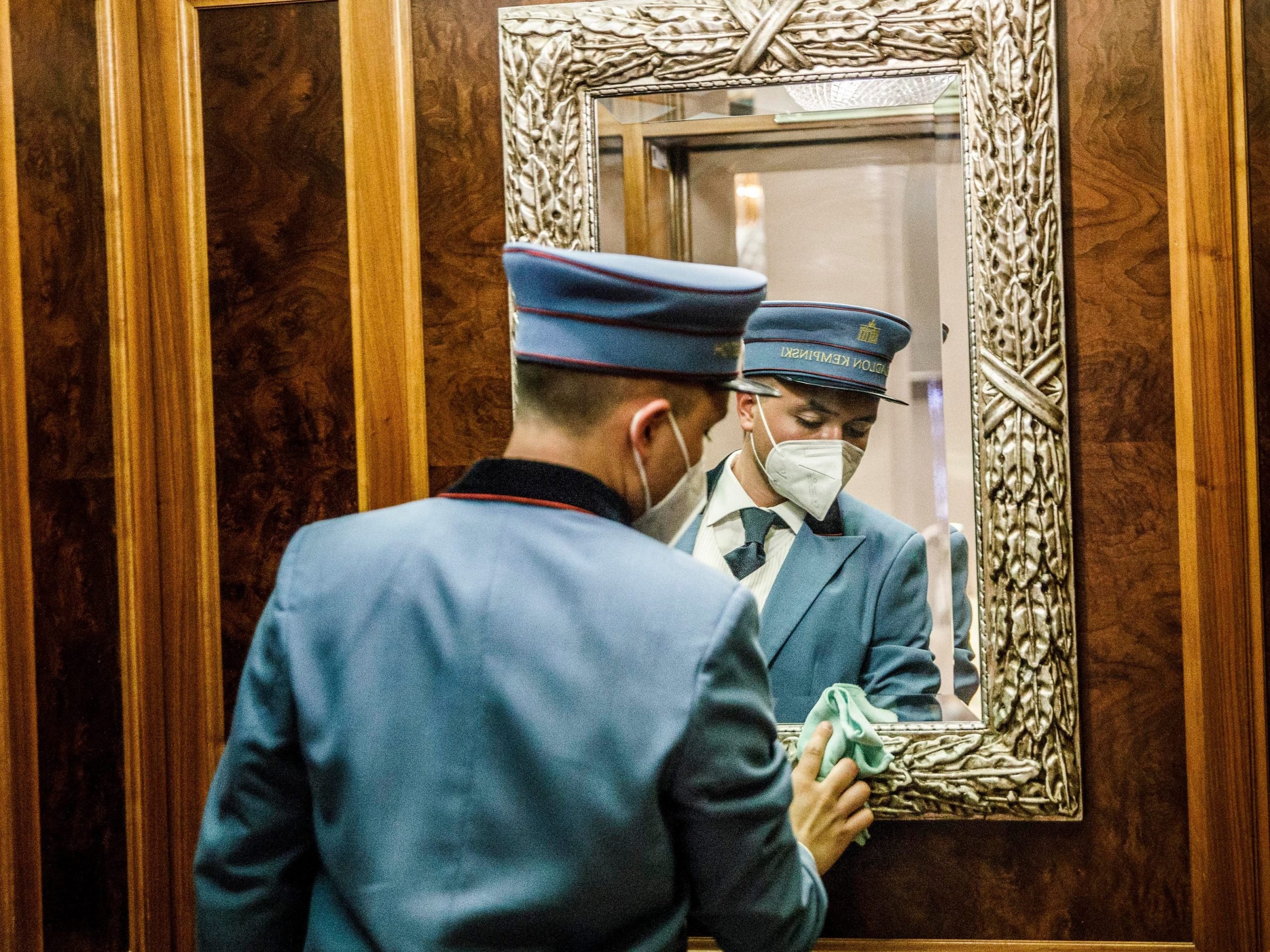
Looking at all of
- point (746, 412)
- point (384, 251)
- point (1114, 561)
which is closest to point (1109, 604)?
point (1114, 561)

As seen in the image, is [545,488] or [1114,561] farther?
[1114,561]

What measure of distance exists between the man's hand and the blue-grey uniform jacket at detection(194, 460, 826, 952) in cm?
46

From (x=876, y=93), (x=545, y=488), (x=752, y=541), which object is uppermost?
(x=876, y=93)

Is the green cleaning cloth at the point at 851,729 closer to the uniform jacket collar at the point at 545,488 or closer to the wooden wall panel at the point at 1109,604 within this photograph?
the wooden wall panel at the point at 1109,604

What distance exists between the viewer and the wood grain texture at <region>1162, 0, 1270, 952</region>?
58.4 inches

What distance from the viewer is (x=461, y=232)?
5.33 feet

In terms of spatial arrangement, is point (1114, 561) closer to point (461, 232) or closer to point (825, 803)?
point (825, 803)

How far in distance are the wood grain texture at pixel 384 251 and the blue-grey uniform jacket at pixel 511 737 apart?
66 centimetres

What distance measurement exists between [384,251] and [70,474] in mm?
549

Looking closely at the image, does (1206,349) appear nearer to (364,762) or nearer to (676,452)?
(676,452)

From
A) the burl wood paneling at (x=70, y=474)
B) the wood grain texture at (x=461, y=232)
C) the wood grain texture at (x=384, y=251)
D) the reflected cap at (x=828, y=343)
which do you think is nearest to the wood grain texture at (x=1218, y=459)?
the reflected cap at (x=828, y=343)

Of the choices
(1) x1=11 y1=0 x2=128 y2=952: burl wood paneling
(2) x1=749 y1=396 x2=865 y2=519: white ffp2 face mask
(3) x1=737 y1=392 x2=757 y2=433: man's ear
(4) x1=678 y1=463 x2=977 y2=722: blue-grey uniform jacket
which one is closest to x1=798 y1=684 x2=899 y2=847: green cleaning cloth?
(4) x1=678 y1=463 x2=977 y2=722: blue-grey uniform jacket

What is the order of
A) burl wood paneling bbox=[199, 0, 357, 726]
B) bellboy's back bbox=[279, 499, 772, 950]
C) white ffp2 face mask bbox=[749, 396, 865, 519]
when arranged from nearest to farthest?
bellboy's back bbox=[279, 499, 772, 950] → white ffp2 face mask bbox=[749, 396, 865, 519] → burl wood paneling bbox=[199, 0, 357, 726]

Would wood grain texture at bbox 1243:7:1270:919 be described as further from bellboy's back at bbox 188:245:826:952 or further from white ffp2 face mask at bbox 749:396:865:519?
bellboy's back at bbox 188:245:826:952
